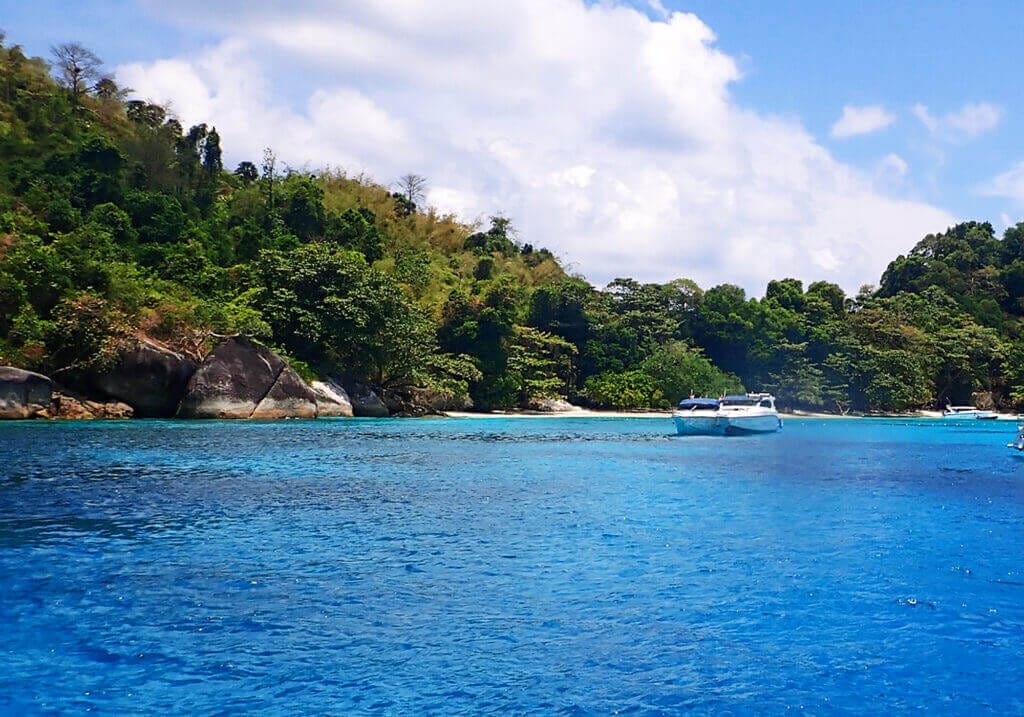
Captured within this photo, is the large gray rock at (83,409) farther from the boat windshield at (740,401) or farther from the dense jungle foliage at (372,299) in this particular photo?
the boat windshield at (740,401)

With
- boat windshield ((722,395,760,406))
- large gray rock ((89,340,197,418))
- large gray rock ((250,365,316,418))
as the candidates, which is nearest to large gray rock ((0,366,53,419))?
large gray rock ((89,340,197,418))

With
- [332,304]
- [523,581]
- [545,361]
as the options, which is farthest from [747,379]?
[523,581]

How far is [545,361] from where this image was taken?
56500 millimetres

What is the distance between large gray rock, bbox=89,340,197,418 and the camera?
37.8 meters

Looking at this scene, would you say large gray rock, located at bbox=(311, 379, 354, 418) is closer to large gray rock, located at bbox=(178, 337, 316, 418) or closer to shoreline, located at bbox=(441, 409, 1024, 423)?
large gray rock, located at bbox=(178, 337, 316, 418)

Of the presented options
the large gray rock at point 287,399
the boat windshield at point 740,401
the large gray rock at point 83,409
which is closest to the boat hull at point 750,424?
the boat windshield at point 740,401

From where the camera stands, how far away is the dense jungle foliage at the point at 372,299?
4034cm

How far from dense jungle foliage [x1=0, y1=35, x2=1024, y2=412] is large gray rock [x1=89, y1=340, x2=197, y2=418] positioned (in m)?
1.02

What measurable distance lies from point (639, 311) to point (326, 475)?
4819 centimetres

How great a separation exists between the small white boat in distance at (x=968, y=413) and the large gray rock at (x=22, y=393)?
68898 millimetres

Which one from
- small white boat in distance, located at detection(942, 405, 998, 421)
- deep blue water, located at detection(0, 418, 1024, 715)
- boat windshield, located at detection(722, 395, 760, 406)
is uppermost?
boat windshield, located at detection(722, 395, 760, 406)

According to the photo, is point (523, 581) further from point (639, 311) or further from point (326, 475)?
point (639, 311)

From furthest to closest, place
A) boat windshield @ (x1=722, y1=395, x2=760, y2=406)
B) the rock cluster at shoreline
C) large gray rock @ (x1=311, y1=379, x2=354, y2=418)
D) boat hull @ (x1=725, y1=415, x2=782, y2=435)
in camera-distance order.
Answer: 1. large gray rock @ (x1=311, y1=379, x2=354, y2=418)
2. boat windshield @ (x1=722, y1=395, x2=760, y2=406)
3. boat hull @ (x1=725, y1=415, x2=782, y2=435)
4. the rock cluster at shoreline

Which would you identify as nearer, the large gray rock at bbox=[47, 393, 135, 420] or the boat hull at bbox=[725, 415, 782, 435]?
the large gray rock at bbox=[47, 393, 135, 420]
